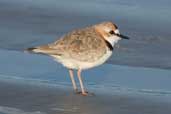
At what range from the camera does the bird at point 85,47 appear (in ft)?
29.4

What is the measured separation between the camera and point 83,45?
9.07 metres

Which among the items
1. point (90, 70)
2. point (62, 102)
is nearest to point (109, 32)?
point (90, 70)

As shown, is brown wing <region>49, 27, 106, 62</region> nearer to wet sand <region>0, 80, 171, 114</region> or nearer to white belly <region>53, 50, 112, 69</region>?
white belly <region>53, 50, 112, 69</region>

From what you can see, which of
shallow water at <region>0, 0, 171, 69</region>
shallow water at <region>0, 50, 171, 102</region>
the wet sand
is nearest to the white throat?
shallow water at <region>0, 50, 171, 102</region>

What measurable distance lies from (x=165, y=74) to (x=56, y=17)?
450 centimetres

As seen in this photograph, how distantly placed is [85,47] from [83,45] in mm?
39

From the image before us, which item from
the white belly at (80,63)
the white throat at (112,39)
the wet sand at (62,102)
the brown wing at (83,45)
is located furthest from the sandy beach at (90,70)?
the white throat at (112,39)

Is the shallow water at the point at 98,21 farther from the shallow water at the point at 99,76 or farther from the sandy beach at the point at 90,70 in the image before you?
the shallow water at the point at 99,76

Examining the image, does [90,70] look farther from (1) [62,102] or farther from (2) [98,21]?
(2) [98,21]

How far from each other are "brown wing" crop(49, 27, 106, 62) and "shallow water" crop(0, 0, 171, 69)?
1.49 metres

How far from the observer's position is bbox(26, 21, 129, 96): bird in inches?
352

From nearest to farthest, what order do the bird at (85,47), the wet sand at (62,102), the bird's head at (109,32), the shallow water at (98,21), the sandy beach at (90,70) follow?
the wet sand at (62,102)
the sandy beach at (90,70)
the bird at (85,47)
the bird's head at (109,32)
the shallow water at (98,21)

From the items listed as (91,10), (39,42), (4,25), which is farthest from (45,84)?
(91,10)

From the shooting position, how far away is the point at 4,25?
516 inches
